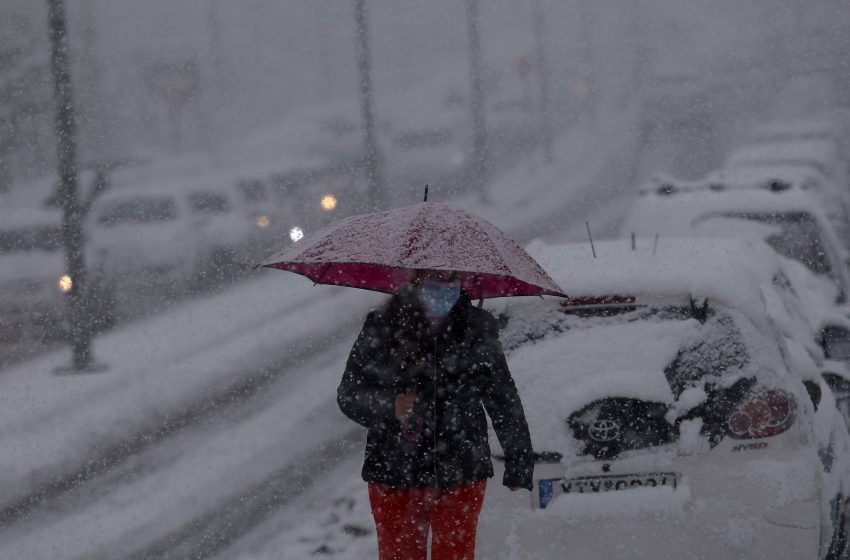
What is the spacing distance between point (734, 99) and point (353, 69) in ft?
63.5

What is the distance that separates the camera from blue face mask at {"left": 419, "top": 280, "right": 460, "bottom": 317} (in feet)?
12.1

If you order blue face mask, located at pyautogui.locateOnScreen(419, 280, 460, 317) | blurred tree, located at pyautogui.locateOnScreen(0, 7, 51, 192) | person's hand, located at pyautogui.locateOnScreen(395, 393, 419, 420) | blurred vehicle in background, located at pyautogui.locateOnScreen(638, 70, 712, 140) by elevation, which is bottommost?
person's hand, located at pyautogui.locateOnScreen(395, 393, 419, 420)

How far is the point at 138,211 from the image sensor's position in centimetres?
1736

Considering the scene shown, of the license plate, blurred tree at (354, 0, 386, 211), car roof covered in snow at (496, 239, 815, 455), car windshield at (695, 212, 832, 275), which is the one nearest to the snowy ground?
the license plate

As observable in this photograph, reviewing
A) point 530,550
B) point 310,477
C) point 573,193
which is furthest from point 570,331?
point 573,193

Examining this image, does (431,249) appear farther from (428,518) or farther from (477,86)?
(477,86)

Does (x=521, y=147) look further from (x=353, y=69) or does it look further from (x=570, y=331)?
(x=570, y=331)

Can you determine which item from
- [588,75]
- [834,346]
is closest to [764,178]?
[834,346]

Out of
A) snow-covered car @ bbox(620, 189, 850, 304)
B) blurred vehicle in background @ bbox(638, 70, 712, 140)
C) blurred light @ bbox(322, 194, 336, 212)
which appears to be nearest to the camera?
snow-covered car @ bbox(620, 189, 850, 304)

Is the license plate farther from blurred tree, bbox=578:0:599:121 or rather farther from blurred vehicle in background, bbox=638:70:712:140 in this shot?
blurred tree, bbox=578:0:599:121

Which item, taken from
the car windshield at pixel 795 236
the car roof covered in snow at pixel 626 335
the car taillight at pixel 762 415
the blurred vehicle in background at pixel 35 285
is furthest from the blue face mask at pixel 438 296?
the blurred vehicle in background at pixel 35 285

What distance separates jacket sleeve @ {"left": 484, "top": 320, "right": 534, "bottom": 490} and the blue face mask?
0.70ft

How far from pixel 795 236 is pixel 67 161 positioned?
732cm

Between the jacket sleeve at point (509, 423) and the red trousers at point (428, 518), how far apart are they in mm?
138
